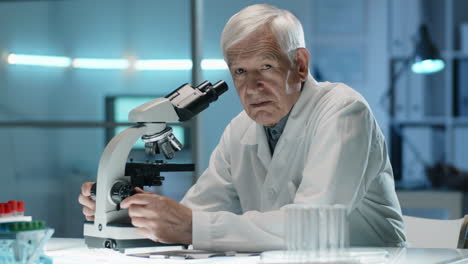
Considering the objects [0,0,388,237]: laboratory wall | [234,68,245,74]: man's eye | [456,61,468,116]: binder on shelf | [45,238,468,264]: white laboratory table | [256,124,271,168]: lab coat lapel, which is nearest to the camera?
[45,238,468,264]: white laboratory table

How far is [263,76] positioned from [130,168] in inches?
17.8

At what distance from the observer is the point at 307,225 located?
1.15 m

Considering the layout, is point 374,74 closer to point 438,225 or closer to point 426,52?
point 426,52

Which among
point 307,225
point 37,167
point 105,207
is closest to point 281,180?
point 105,207

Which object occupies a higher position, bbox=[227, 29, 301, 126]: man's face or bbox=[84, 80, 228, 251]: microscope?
bbox=[227, 29, 301, 126]: man's face

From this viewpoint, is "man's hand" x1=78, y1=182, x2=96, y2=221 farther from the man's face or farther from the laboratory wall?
the laboratory wall

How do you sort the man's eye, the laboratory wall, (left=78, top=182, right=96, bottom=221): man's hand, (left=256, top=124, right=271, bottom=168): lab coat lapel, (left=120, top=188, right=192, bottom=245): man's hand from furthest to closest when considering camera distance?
1. the laboratory wall
2. (left=256, top=124, right=271, bottom=168): lab coat lapel
3. the man's eye
4. (left=78, top=182, right=96, bottom=221): man's hand
5. (left=120, top=188, right=192, bottom=245): man's hand

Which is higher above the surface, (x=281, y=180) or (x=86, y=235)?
(x=281, y=180)

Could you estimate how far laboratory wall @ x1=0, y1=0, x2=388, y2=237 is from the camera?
403 cm

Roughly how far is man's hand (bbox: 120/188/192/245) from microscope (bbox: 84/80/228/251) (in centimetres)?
4

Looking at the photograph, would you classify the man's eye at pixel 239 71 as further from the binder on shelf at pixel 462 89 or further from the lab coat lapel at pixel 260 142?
the binder on shelf at pixel 462 89

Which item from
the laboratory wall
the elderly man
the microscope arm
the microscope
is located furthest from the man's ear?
the laboratory wall

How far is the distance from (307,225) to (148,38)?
10.3 ft

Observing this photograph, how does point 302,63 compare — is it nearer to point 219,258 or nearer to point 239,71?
point 239,71
